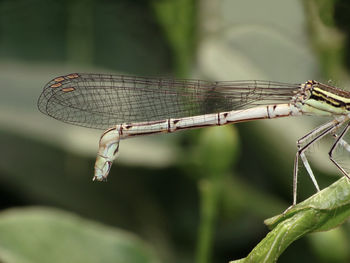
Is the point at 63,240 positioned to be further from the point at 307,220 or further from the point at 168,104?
the point at 307,220

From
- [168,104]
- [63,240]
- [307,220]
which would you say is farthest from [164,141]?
[307,220]

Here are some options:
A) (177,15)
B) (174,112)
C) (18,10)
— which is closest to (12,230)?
(174,112)

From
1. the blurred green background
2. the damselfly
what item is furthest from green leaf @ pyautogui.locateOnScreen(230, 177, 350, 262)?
the blurred green background

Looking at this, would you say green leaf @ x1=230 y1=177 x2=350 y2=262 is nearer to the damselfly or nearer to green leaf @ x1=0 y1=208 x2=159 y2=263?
the damselfly

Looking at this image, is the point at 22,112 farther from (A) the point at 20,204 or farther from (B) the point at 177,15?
(B) the point at 177,15

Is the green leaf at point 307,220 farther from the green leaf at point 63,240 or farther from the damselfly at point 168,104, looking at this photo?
the green leaf at point 63,240

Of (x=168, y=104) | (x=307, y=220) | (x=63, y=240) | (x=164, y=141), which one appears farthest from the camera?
(x=164, y=141)

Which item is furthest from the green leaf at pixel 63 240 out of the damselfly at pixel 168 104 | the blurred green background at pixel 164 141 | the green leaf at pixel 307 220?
the green leaf at pixel 307 220
